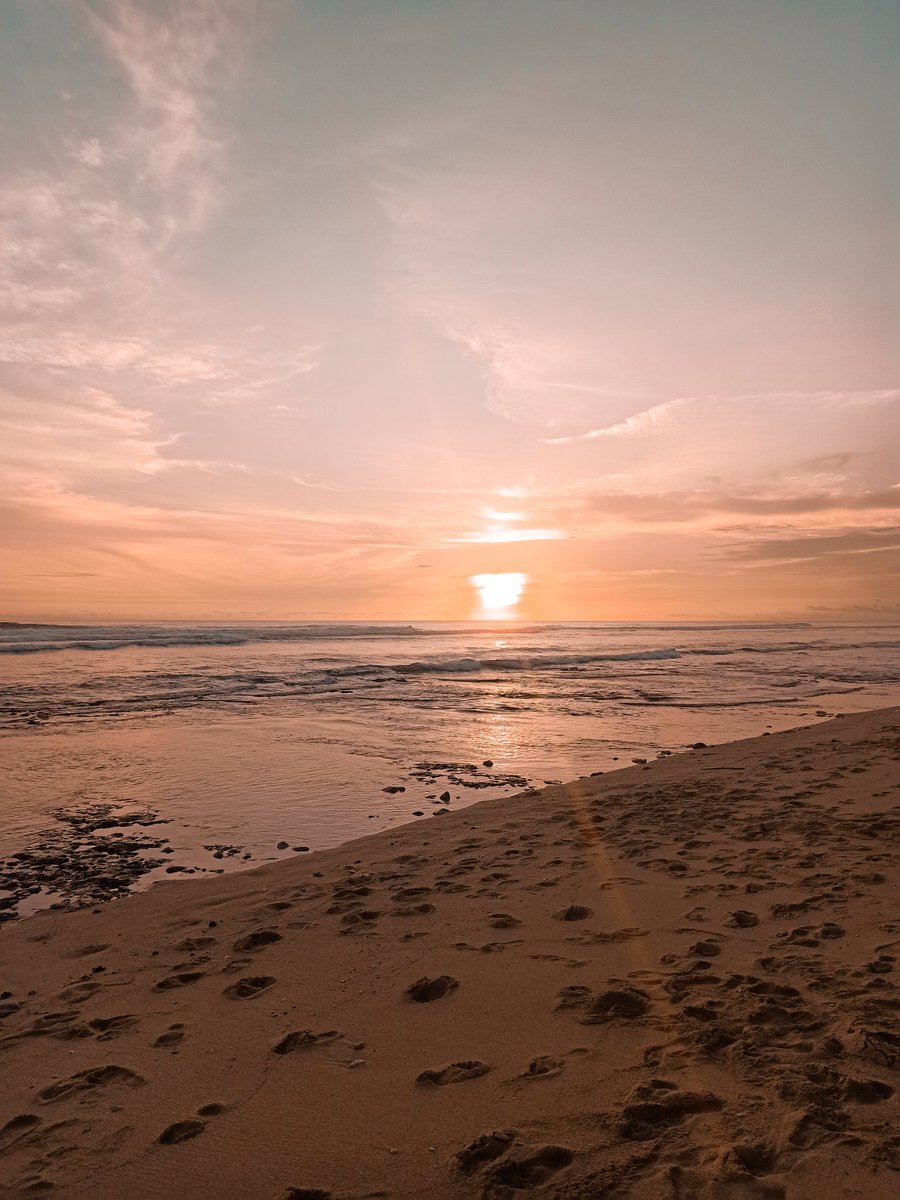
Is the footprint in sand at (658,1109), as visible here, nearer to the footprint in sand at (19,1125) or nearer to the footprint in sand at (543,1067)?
the footprint in sand at (543,1067)

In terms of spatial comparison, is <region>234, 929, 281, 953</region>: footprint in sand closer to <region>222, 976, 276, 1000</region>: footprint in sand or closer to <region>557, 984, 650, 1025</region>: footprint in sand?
<region>222, 976, 276, 1000</region>: footprint in sand

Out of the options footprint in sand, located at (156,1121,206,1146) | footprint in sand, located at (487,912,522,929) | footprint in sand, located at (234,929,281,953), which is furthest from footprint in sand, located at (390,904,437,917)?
footprint in sand, located at (156,1121,206,1146)

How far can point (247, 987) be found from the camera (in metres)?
4.48

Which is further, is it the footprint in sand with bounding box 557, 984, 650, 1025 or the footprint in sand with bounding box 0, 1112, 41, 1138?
the footprint in sand with bounding box 557, 984, 650, 1025

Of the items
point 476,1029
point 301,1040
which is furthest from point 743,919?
point 301,1040

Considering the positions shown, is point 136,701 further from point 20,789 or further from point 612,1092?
point 612,1092

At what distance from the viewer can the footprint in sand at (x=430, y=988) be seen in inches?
167

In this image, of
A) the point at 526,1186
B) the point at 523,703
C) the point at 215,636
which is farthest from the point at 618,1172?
the point at 215,636

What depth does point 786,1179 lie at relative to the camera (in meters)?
2.53

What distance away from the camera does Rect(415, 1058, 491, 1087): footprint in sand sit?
336 cm

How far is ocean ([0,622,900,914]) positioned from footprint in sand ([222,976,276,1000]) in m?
2.72

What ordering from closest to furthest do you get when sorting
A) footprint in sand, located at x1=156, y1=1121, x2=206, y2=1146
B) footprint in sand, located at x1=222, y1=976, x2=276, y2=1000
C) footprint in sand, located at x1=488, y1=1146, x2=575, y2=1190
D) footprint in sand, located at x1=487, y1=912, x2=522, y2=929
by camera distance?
footprint in sand, located at x1=488, y1=1146, x2=575, y2=1190
footprint in sand, located at x1=156, y1=1121, x2=206, y2=1146
footprint in sand, located at x1=222, y1=976, x2=276, y2=1000
footprint in sand, located at x1=487, y1=912, x2=522, y2=929

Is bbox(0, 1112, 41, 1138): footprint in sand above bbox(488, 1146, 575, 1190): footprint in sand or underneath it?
underneath

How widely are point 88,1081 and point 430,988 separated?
1.86 m
